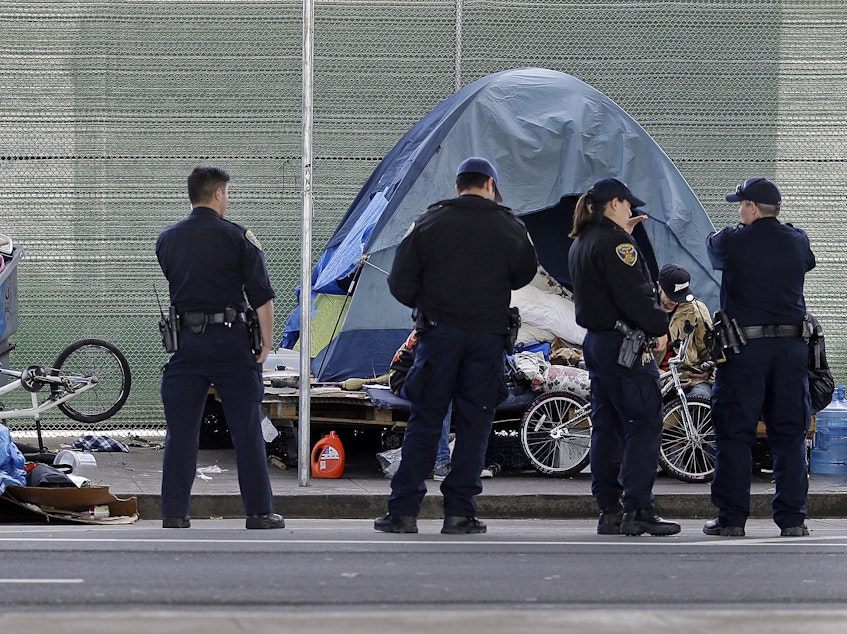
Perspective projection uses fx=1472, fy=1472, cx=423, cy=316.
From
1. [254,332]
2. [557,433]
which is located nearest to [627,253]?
[254,332]

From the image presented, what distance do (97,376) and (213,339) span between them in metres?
4.66

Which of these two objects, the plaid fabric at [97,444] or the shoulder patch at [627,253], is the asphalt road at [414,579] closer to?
the shoulder patch at [627,253]

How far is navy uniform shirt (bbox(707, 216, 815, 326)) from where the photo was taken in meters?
7.70

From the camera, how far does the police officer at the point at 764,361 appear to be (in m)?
7.71

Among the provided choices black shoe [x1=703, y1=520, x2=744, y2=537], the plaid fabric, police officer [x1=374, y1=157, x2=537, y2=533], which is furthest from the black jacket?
the plaid fabric

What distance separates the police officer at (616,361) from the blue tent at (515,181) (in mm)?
4273

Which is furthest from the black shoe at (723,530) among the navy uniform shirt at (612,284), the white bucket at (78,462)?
the white bucket at (78,462)

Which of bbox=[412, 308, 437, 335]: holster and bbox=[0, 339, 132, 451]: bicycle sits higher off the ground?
bbox=[412, 308, 437, 335]: holster

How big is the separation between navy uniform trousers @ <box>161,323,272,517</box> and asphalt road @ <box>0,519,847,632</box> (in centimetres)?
29

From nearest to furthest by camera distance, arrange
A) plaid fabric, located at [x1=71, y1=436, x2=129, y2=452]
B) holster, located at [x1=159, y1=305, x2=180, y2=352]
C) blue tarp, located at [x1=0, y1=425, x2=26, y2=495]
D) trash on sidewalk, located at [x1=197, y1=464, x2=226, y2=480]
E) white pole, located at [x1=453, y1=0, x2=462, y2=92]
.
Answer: holster, located at [x1=159, y1=305, x2=180, y2=352] → blue tarp, located at [x1=0, y1=425, x2=26, y2=495] → trash on sidewalk, located at [x1=197, y1=464, x2=226, y2=480] → plaid fabric, located at [x1=71, y1=436, x2=129, y2=452] → white pole, located at [x1=453, y1=0, x2=462, y2=92]

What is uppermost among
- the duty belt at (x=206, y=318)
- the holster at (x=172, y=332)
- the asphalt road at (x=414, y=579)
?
the duty belt at (x=206, y=318)

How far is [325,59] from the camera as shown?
1334cm

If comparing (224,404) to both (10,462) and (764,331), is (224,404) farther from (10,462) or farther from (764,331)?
(764,331)

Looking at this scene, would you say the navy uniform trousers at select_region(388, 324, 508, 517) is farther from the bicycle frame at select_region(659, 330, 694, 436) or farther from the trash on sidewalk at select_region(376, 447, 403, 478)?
the bicycle frame at select_region(659, 330, 694, 436)
